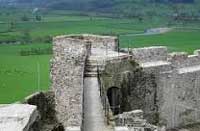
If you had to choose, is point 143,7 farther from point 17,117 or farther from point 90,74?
point 17,117

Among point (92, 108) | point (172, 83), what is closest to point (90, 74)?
point (92, 108)

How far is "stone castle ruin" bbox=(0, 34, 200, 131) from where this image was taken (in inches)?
689

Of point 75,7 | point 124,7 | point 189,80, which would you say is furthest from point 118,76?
point 75,7

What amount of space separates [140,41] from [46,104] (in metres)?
55.8

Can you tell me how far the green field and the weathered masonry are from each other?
20.1 metres

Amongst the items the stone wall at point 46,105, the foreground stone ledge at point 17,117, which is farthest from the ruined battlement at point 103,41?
the foreground stone ledge at point 17,117

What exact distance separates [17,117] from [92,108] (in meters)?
8.48

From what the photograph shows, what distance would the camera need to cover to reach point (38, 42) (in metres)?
79.4

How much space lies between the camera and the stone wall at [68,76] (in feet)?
59.3

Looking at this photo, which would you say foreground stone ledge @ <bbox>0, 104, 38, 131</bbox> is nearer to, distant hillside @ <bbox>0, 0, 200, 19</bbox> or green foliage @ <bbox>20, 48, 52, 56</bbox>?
green foliage @ <bbox>20, 48, 52, 56</bbox>

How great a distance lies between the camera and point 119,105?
2127 centimetres

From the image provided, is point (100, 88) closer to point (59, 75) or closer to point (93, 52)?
point (59, 75)

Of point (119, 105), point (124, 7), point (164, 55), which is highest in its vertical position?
point (124, 7)

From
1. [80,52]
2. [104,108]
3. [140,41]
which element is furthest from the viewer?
[140,41]
